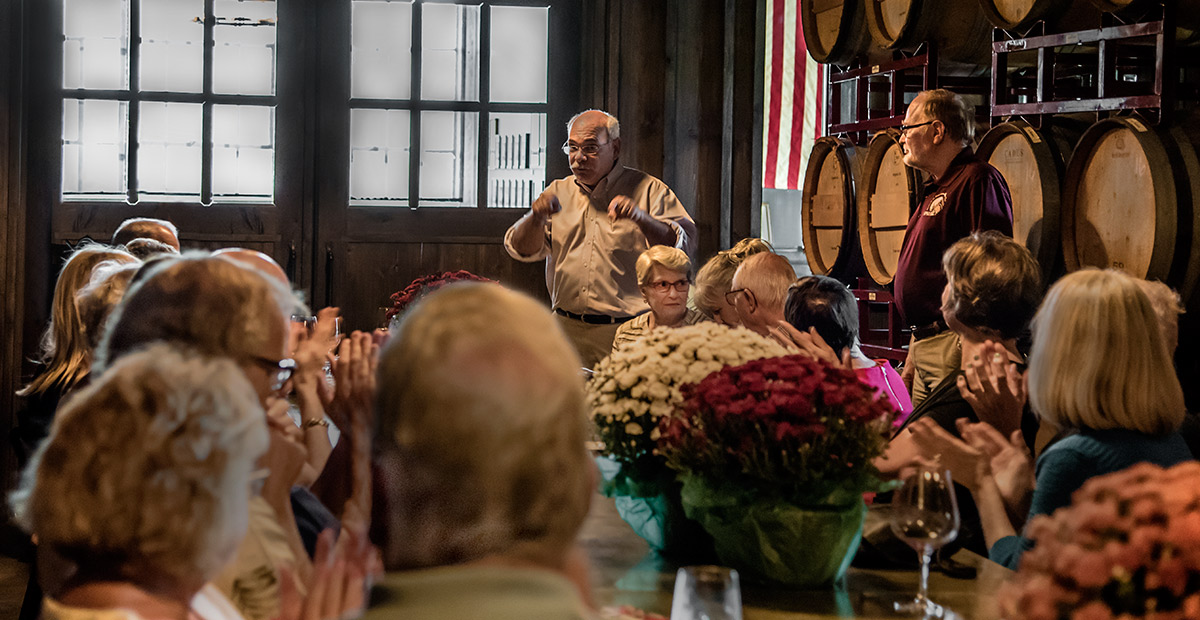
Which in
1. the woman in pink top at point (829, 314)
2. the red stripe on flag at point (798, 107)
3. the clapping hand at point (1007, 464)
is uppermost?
the red stripe on flag at point (798, 107)

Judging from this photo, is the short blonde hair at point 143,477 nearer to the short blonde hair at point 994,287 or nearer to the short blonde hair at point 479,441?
the short blonde hair at point 479,441

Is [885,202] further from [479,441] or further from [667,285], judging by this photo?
[479,441]

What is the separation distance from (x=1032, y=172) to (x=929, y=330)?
606 millimetres

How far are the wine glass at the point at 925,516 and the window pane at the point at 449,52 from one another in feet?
16.9

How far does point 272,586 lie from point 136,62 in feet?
17.8

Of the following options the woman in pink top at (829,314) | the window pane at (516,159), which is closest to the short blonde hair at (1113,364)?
the woman in pink top at (829,314)

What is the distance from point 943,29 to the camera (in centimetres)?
459

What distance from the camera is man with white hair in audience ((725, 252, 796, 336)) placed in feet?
12.5

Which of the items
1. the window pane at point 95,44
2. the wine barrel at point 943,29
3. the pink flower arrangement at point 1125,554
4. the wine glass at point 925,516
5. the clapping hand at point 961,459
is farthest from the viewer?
the window pane at point 95,44

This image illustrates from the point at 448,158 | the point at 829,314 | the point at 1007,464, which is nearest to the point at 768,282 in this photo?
the point at 829,314

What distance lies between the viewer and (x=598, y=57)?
21.0 ft

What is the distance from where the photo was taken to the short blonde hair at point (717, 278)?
4.24 meters

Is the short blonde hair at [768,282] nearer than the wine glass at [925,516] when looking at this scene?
No

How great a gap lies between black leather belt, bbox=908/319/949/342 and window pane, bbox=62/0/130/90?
4.36m
